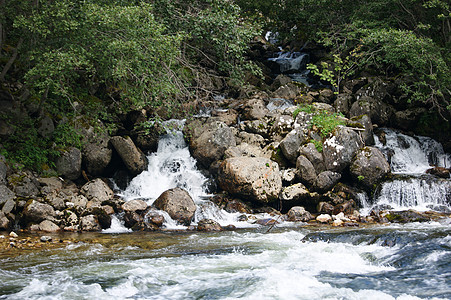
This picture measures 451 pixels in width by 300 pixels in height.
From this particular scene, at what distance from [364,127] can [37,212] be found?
42.0ft

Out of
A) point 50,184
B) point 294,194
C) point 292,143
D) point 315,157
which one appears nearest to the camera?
point 50,184

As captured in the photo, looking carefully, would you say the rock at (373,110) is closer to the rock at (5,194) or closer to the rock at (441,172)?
the rock at (441,172)

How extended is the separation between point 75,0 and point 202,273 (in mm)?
8469

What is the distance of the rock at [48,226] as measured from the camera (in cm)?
1012

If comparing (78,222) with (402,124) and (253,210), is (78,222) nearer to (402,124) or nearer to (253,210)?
(253,210)

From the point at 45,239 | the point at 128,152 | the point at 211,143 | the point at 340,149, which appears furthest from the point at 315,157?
the point at 45,239

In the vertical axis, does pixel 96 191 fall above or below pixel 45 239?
above

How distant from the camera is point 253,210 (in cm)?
1295

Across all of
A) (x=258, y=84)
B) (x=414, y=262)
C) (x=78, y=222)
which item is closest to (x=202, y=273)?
(x=414, y=262)

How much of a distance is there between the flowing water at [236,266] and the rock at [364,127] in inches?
233

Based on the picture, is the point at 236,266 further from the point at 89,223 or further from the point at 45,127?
the point at 45,127

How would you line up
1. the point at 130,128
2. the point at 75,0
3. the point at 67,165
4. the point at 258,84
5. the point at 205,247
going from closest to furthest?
the point at 205,247, the point at 75,0, the point at 67,165, the point at 130,128, the point at 258,84

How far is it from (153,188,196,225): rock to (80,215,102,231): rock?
6.39 feet

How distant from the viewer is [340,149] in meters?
14.0
